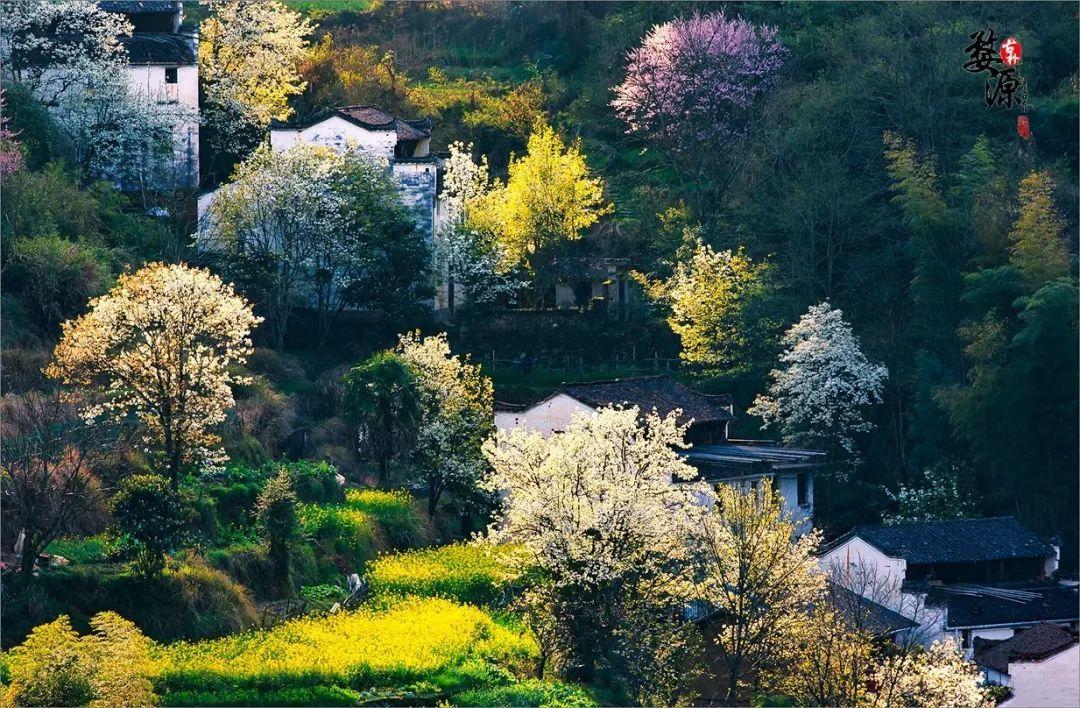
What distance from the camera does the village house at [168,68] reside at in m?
61.9

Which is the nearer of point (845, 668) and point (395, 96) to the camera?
point (845, 668)

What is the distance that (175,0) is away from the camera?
214 ft

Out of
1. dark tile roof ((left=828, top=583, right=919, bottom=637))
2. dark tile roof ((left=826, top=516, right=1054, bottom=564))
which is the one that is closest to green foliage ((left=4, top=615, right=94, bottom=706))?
dark tile roof ((left=828, top=583, right=919, bottom=637))

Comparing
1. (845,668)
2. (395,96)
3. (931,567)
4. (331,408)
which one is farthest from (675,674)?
(395,96)

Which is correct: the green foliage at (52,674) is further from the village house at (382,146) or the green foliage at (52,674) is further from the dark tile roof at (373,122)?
the dark tile roof at (373,122)

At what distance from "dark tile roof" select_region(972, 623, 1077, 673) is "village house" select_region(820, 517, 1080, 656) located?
65 cm

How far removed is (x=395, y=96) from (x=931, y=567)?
29.7 metres

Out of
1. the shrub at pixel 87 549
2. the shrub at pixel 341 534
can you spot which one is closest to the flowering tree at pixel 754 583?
the shrub at pixel 341 534

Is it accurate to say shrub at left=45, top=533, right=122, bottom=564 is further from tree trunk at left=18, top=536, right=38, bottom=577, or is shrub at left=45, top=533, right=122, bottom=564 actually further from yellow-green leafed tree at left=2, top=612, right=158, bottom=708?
yellow-green leafed tree at left=2, top=612, right=158, bottom=708

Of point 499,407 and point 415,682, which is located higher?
point 499,407

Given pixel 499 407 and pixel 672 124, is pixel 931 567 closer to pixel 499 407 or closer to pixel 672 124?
pixel 499 407

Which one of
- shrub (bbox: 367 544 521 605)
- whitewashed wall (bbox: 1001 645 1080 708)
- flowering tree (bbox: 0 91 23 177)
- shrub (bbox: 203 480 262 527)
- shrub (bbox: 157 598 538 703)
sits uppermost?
flowering tree (bbox: 0 91 23 177)

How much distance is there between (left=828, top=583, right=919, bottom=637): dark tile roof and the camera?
44312mm

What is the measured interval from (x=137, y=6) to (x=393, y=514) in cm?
2299
